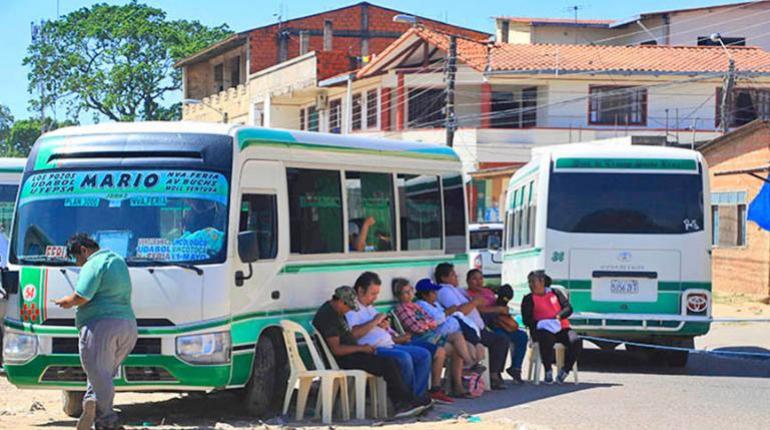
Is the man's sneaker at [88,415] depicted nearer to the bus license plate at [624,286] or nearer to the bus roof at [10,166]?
the bus license plate at [624,286]

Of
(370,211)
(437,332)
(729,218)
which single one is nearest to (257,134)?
(370,211)

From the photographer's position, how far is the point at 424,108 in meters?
54.4

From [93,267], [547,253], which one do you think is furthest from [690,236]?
[93,267]

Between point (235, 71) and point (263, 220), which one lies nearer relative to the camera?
point (263, 220)

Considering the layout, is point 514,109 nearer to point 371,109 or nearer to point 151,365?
point 371,109

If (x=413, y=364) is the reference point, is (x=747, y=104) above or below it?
above

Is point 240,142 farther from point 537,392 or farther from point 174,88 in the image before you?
point 174,88

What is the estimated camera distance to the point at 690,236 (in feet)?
61.1

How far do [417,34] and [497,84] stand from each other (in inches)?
140

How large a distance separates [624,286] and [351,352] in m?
6.10

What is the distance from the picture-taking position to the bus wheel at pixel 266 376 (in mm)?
13383

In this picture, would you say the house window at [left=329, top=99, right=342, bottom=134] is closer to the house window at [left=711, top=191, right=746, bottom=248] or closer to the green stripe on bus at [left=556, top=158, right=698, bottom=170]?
the house window at [left=711, top=191, right=746, bottom=248]

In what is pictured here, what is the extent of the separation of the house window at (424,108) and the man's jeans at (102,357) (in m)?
42.6

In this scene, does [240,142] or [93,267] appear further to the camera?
[240,142]
